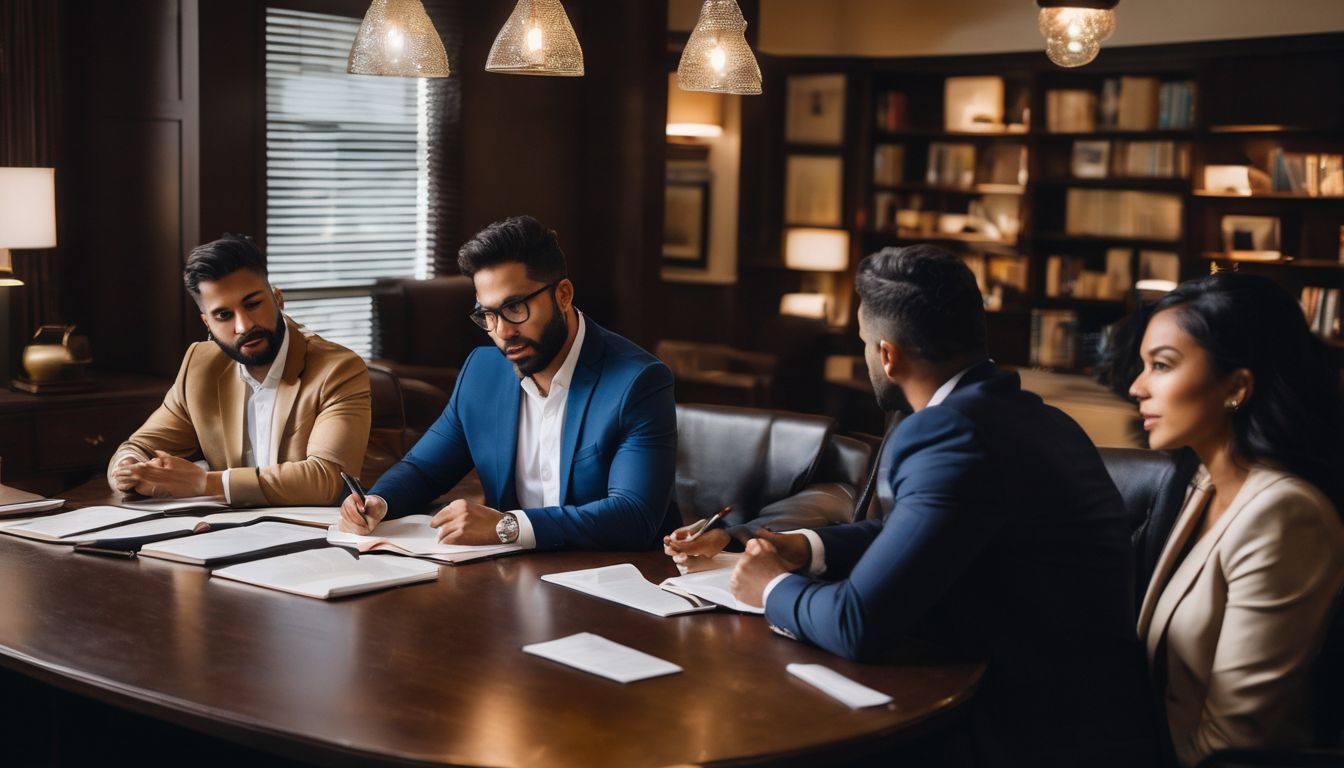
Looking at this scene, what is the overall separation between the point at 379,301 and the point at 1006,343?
447cm

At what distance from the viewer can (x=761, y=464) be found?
136 inches

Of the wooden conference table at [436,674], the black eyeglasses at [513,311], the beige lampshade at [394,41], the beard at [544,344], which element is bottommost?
the wooden conference table at [436,674]

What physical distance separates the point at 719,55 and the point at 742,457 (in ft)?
3.39

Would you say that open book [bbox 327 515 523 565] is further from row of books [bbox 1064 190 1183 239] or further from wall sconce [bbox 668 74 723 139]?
row of books [bbox 1064 190 1183 239]

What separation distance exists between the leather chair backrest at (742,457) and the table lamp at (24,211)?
248 cm

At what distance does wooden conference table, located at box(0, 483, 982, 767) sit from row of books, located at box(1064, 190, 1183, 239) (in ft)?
21.4

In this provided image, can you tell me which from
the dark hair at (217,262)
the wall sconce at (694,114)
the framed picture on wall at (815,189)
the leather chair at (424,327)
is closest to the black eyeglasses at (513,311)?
the dark hair at (217,262)

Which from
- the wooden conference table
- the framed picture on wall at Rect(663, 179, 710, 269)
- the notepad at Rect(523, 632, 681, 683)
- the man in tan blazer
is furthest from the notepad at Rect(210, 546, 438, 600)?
the framed picture on wall at Rect(663, 179, 710, 269)

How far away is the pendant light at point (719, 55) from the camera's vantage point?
10.1 feet

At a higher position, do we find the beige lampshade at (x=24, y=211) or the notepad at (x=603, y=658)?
the beige lampshade at (x=24, y=211)

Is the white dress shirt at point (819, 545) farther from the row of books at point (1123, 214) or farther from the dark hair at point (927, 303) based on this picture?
the row of books at point (1123, 214)

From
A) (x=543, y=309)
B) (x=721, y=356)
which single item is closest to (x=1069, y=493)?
(x=543, y=309)

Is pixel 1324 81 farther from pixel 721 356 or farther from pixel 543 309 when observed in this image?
pixel 543 309

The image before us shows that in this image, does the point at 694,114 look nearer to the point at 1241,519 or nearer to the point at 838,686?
the point at 1241,519
